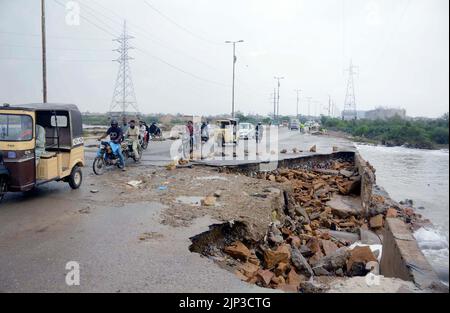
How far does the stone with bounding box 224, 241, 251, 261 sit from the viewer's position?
5312mm

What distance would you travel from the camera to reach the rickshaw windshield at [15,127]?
269 inches

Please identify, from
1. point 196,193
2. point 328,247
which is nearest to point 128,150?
point 196,193

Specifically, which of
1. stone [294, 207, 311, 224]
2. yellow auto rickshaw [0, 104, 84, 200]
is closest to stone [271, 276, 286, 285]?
stone [294, 207, 311, 224]

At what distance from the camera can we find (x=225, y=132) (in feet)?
73.2

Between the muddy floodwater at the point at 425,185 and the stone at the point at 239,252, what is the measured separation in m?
2.36

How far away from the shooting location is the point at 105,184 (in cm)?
938

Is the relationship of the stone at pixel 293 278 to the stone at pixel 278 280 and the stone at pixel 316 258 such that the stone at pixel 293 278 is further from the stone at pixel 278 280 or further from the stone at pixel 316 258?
the stone at pixel 316 258

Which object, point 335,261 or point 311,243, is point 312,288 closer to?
point 335,261

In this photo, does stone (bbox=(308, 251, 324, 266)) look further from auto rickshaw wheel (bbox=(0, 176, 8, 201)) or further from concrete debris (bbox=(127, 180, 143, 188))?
auto rickshaw wheel (bbox=(0, 176, 8, 201))

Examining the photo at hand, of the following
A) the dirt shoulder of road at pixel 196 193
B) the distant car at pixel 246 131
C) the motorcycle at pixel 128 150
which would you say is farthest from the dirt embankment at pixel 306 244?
the distant car at pixel 246 131

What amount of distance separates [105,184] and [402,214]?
8.53 meters

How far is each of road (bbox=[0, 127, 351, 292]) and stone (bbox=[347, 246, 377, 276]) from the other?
232cm
